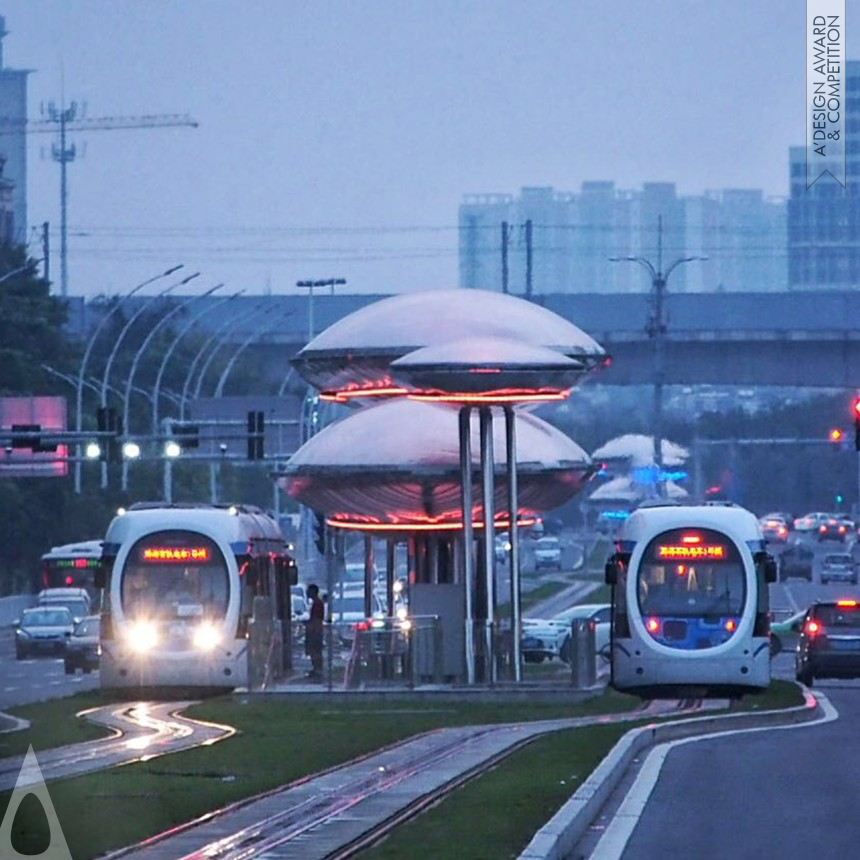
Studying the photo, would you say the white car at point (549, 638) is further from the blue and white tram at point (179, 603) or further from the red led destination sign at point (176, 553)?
the red led destination sign at point (176, 553)

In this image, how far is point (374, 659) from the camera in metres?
39.2

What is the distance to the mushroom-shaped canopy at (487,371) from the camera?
122 ft

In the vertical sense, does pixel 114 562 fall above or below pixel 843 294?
below

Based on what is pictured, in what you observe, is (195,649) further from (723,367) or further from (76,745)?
(723,367)

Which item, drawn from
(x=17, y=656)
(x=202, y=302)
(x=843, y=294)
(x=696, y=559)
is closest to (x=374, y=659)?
(x=696, y=559)

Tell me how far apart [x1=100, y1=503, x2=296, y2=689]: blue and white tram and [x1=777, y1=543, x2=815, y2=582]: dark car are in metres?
62.1

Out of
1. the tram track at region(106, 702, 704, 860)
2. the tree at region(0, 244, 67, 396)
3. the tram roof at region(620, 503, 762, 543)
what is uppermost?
the tree at region(0, 244, 67, 396)

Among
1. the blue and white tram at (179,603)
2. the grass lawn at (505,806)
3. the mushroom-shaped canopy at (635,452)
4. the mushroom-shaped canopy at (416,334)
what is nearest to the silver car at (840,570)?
the mushroom-shaped canopy at (635,452)

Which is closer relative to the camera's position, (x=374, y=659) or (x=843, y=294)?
(x=374, y=659)

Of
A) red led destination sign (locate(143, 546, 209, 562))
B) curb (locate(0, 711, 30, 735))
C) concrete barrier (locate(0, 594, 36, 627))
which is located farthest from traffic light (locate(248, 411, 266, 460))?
curb (locate(0, 711, 30, 735))

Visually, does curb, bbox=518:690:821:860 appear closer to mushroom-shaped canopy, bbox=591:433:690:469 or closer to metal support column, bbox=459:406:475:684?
metal support column, bbox=459:406:475:684

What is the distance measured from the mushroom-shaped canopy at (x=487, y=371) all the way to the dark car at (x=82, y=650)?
53.0ft

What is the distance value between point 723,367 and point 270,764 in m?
63.5

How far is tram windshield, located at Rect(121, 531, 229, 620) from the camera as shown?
3997 centimetres
